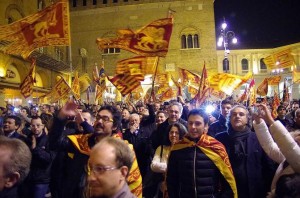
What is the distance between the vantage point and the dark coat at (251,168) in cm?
390

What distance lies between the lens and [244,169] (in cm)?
396

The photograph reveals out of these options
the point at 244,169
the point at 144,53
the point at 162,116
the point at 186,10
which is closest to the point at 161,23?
the point at 144,53

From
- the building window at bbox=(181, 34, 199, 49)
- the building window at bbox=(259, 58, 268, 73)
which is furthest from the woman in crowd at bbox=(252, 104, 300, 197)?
the building window at bbox=(259, 58, 268, 73)

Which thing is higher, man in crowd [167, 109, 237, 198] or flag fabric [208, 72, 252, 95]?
flag fabric [208, 72, 252, 95]

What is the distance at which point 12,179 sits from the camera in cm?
199

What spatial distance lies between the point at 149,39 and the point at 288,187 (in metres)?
7.57

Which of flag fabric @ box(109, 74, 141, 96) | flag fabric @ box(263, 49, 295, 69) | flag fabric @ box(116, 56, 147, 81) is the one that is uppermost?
flag fabric @ box(263, 49, 295, 69)

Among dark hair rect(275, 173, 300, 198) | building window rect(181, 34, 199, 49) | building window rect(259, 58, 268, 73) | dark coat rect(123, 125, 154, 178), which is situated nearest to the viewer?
dark hair rect(275, 173, 300, 198)

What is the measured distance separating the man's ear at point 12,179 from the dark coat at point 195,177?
6.85 feet

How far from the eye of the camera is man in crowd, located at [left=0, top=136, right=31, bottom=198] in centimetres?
195

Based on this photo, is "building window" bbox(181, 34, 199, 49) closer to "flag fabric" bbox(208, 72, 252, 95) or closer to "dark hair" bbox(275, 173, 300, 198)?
"flag fabric" bbox(208, 72, 252, 95)

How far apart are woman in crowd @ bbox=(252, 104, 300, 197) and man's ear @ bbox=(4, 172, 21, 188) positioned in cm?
176

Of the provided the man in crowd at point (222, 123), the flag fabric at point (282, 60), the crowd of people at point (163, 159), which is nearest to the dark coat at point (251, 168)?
the crowd of people at point (163, 159)

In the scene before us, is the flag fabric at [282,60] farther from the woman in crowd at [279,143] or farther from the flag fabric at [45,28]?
the woman in crowd at [279,143]
